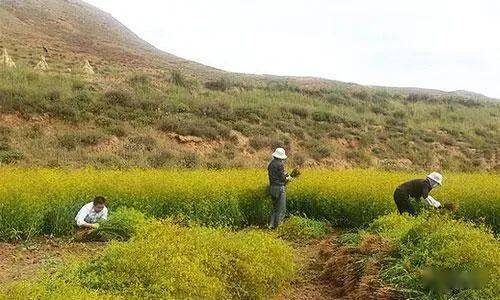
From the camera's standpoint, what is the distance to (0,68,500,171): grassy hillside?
2714 centimetres

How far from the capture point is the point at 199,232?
9969 mm

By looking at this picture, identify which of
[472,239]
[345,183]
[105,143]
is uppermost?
[472,239]

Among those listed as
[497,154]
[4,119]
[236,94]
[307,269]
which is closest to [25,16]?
[236,94]

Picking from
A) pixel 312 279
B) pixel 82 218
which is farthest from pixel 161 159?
pixel 312 279

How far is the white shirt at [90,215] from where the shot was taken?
42.2 ft

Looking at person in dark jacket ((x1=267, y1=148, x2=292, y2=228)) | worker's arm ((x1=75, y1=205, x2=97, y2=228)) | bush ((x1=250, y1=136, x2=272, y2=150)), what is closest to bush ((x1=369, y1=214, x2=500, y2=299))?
person in dark jacket ((x1=267, y1=148, x2=292, y2=228))

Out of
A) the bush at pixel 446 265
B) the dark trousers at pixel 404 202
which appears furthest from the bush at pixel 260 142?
the bush at pixel 446 265

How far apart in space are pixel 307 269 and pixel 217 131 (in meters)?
20.5

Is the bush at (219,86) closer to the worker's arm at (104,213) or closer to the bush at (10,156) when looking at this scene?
the bush at (10,156)

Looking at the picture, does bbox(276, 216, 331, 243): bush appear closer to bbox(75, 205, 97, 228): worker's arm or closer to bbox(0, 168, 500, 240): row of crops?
bbox(0, 168, 500, 240): row of crops

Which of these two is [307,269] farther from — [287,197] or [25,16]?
[25,16]

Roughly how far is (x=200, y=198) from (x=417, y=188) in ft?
17.9

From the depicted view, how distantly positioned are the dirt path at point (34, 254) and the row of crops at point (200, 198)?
587 mm

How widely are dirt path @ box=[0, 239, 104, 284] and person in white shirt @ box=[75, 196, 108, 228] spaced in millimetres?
485
